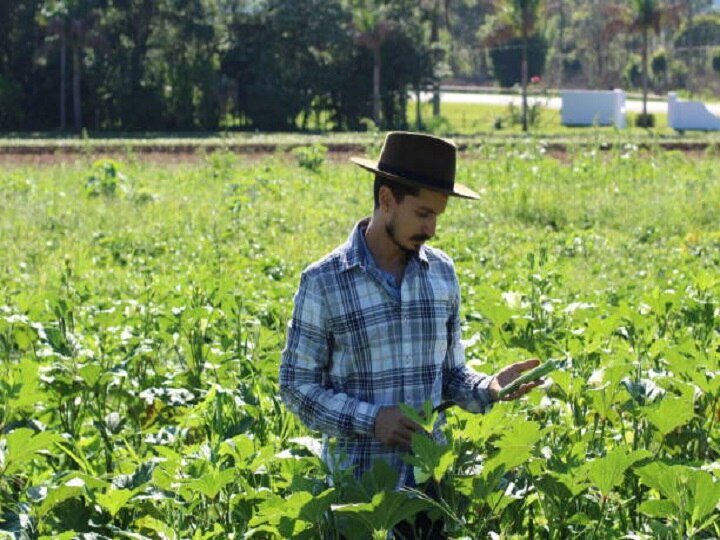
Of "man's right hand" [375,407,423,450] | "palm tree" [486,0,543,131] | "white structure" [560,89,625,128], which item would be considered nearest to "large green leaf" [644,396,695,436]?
"man's right hand" [375,407,423,450]

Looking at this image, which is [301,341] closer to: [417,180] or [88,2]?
[417,180]

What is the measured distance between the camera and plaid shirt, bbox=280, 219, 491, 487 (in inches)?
133

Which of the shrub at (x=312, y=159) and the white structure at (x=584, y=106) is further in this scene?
the white structure at (x=584, y=106)

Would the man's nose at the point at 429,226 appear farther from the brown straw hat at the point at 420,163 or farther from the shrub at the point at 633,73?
the shrub at the point at 633,73

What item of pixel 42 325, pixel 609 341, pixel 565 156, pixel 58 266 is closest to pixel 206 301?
pixel 42 325

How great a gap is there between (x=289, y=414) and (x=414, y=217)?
976 millimetres

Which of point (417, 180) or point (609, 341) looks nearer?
point (417, 180)

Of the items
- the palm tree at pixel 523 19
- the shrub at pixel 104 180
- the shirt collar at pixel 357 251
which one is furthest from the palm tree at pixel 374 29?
the shirt collar at pixel 357 251

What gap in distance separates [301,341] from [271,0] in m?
38.3

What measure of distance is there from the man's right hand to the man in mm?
62

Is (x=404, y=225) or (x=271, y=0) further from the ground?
(x=271, y=0)

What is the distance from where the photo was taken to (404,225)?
11.1ft

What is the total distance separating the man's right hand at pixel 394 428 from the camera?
314 cm

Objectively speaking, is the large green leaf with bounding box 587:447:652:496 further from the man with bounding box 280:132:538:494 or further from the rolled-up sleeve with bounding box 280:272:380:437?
the rolled-up sleeve with bounding box 280:272:380:437
